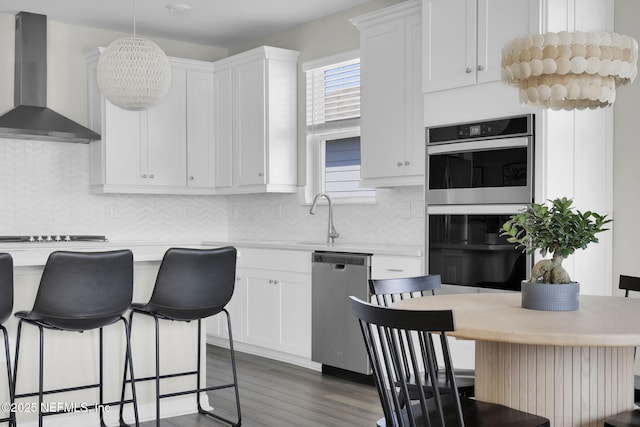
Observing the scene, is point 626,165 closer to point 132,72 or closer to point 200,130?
point 132,72

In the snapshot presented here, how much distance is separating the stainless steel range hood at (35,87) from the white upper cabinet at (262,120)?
120cm

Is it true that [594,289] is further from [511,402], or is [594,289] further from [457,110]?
[511,402]

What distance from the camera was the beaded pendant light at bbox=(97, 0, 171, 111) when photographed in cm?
427

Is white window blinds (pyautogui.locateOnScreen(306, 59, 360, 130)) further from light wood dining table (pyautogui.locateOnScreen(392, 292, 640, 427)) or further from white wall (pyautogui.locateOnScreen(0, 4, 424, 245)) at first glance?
light wood dining table (pyautogui.locateOnScreen(392, 292, 640, 427))

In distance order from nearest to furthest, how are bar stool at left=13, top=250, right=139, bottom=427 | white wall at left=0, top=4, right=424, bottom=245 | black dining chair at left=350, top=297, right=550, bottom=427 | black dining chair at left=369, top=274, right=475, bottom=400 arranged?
1. black dining chair at left=350, top=297, right=550, bottom=427
2. black dining chair at left=369, top=274, right=475, bottom=400
3. bar stool at left=13, top=250, right=139, bottom=427
4. white wall at left=0, top=4, right=424, bottom=245

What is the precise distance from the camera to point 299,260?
536 centimetres

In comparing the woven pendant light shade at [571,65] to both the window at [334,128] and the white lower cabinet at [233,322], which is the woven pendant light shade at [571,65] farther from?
the white lower cabinet at [233,322]

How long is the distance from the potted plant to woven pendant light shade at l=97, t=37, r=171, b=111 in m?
2.54

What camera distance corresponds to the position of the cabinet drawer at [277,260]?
5316mm

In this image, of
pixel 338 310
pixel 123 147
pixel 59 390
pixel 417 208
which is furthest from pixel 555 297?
pixel 123 147

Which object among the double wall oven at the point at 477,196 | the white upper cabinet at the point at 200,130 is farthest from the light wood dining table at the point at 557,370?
the white upper cabinet at the point at 200,130

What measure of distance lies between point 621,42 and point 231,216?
513 centimetres

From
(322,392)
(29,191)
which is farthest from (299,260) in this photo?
(29,191)

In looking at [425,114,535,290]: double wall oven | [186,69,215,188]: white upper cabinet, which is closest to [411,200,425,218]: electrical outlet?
[425,114,535,290]: double wall oven
